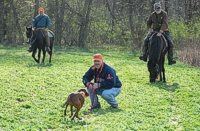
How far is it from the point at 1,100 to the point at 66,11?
23611 millimetres

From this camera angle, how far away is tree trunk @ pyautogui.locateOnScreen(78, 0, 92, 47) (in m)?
30.5

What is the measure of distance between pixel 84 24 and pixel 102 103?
71.8 ft

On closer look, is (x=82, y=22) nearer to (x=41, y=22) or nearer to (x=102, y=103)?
(x=41, y=22)

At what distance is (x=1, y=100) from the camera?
933 centimetres

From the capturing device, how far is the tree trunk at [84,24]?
30547mm

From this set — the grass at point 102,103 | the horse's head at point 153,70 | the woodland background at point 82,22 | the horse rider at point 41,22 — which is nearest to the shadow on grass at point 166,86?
the grass at point 102,103

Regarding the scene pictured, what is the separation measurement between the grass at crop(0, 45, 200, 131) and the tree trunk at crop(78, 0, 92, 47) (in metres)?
15.7

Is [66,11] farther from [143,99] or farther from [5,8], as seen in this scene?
[143,99]

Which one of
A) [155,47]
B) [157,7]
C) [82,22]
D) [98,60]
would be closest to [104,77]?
[98,60]

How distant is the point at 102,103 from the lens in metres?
9.57

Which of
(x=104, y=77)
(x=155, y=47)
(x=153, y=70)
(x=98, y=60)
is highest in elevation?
(x=155, y=47)

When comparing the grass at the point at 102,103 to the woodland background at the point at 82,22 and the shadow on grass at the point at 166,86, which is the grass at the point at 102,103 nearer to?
the shadow on grass at the point at 166,86

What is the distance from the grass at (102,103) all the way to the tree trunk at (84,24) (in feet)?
51.7

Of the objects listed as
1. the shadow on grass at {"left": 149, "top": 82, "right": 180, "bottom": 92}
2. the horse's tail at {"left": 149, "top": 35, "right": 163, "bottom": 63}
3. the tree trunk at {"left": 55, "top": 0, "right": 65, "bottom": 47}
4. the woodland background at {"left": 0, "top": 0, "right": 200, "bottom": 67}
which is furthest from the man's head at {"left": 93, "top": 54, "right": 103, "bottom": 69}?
the tree trunk at {"left": 55, "top": 0, "right": 65, "bottom": 47}
